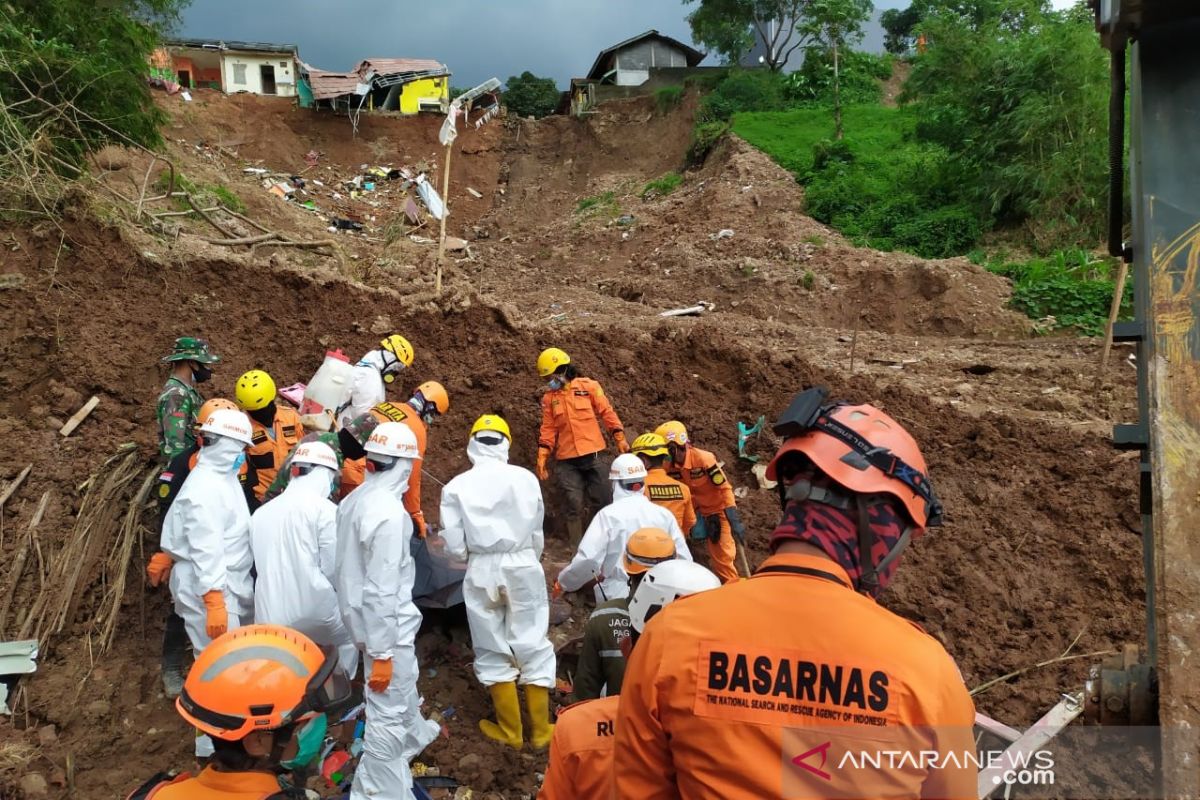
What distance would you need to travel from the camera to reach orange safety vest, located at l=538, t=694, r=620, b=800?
238 centimetres

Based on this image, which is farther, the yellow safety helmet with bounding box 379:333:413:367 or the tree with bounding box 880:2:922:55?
the tree with bounding box 880:2:922:55

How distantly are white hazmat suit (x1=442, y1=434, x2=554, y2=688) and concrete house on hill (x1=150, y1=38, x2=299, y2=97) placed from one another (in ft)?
120

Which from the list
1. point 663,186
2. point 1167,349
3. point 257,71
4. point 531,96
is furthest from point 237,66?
point 1167,349

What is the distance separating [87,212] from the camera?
30.3 ft

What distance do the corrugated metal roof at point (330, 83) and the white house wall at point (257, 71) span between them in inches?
40.9

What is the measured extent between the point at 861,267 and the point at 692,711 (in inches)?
604

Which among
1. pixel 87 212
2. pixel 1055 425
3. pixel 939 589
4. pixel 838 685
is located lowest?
pixel 939 589

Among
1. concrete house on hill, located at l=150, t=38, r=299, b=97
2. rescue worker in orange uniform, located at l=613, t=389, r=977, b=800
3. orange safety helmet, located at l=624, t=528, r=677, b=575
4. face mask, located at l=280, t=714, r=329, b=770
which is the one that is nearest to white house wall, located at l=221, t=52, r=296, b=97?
concrete house on hill, located at l=150, t=38, r=299, b=97

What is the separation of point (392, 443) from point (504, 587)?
127 centimetres

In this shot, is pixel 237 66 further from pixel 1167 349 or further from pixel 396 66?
pixel 1167 349

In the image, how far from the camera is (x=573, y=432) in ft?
25.4

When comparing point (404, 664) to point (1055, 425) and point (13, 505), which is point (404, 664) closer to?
point (13, 505)

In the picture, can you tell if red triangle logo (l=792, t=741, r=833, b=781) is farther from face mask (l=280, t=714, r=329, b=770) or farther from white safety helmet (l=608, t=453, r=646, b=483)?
white safety helmet (l=608, t=453, r=646, b=483)

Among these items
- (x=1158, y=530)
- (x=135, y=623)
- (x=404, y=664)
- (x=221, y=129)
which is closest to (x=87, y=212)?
(x=135, y=623)
